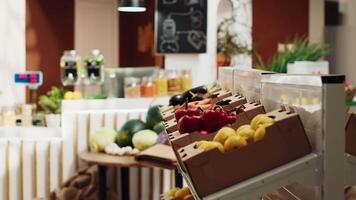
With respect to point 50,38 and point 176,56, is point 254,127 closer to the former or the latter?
point 176,56

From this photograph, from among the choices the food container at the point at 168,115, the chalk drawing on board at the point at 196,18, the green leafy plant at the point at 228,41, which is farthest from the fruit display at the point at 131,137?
the green leafy plant at the point at 228,41

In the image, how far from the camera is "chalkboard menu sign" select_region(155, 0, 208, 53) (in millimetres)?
6129

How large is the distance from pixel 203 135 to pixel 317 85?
1.59 feet

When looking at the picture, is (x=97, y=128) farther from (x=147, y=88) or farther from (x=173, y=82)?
(x=173, y=82)

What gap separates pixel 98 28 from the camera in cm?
1023

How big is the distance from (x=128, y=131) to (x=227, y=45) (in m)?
2.14

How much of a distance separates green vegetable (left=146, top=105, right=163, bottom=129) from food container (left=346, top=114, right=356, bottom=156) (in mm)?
3103

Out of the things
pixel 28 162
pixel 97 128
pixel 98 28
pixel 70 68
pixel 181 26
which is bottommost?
pixel 28 162

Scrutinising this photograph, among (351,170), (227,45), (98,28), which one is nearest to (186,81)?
(227,45)

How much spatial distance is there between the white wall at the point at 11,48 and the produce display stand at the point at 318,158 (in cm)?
446

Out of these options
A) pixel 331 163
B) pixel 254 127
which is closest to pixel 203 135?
pixel 254 127

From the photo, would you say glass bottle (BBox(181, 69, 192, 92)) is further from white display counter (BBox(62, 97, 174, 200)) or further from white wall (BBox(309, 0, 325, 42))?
white wall (BBox(309, 0, 325, 42))

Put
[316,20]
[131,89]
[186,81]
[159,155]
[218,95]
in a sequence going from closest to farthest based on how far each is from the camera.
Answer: [218,95] → [159,155] → [131,89] → [186,81] → [316,20]

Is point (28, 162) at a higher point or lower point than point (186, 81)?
lower
